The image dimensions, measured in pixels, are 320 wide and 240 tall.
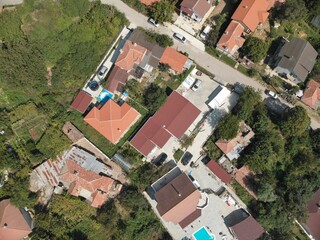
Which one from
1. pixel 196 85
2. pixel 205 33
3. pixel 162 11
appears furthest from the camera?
pixel 205 33

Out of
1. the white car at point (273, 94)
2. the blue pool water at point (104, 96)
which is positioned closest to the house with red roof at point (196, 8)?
the white car at point (273, 94)

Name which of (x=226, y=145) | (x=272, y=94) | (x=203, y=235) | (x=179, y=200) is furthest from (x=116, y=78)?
(x=203, y=235)

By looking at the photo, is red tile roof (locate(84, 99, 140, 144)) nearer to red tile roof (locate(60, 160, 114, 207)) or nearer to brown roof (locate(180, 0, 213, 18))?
red tile roof (locate(60, 160, 114, 207))

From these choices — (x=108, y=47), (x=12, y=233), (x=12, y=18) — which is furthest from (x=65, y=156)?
(x=12, y=18)

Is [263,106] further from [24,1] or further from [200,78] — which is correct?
[24,1]

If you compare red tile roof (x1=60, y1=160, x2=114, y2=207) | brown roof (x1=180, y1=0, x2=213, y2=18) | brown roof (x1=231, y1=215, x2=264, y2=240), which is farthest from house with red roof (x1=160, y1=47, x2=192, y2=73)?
brown roof (x1=231, y1=215, x2=264, y2=240)

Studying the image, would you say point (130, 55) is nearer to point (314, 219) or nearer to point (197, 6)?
point (197, 6)
